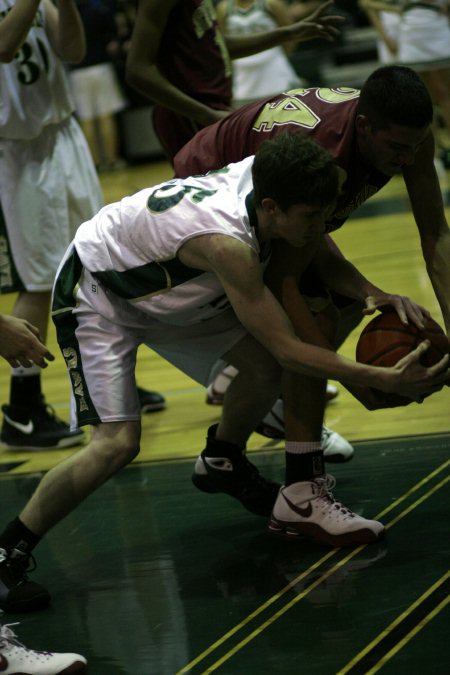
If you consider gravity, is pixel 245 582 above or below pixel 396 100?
below

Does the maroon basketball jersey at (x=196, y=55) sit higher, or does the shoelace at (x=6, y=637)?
the maroon basketball jersey at (x=196, y=55)

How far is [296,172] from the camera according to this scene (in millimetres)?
2977

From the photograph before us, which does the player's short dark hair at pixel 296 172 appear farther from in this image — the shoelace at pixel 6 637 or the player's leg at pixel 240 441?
the shoelace at pixel 6 637

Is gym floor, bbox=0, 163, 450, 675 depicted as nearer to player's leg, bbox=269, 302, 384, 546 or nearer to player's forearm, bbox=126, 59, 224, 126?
player's leg, bbox=269, 302, 384, 546

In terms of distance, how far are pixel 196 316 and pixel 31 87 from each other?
1.61 meters

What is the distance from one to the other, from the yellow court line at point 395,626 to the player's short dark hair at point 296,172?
3.16 feet

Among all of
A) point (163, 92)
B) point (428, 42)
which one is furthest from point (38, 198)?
point (428, 42)

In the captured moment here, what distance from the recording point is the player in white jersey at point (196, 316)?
3.06 m

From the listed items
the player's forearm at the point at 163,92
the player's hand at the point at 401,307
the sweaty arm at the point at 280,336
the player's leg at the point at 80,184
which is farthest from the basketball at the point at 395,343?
the player's leg at the point at 80,184

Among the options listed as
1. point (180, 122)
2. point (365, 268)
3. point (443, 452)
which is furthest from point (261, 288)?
point (365, 268)

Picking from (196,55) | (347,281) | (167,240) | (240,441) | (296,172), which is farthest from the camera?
(196,55)

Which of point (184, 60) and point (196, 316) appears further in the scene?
point (184, 60)

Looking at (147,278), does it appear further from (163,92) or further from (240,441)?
(163,92)

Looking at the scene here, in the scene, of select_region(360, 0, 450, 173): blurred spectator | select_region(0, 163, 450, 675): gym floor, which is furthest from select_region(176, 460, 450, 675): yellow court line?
select_region(360, 0, 450, 173): blurred spectator
